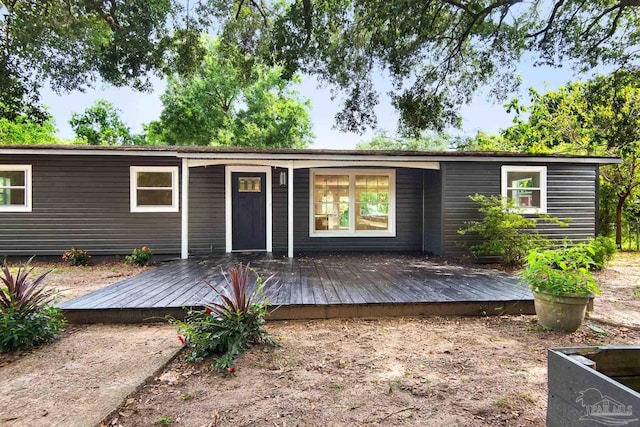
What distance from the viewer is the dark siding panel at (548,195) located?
7.73m

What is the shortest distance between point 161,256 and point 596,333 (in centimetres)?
814

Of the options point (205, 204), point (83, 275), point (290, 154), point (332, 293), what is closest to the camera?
point (332, 293)

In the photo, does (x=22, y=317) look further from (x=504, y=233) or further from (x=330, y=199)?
(x=504, y=233)

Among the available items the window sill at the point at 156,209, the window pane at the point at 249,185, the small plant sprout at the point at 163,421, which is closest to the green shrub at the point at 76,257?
the window sill at the point at 156,209

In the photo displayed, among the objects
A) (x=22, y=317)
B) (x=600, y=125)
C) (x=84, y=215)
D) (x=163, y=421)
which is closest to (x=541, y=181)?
(x=600, y=125)

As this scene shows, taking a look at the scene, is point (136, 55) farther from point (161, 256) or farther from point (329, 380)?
point (329, 380)

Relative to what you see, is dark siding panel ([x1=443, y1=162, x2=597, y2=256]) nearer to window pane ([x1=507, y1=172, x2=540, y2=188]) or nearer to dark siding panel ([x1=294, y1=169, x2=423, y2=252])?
window pane ([x1=507, y1=172, x2=540, y2=188])

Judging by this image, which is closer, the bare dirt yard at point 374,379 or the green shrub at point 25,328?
the bare dirt yard at point 374,379

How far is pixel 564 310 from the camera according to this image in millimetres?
3387

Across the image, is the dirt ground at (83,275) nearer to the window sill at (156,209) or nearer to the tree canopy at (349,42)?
the window sill at (156,209)

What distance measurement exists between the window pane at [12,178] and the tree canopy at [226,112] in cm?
1225

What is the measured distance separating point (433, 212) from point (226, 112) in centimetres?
1645

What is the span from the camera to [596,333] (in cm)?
346

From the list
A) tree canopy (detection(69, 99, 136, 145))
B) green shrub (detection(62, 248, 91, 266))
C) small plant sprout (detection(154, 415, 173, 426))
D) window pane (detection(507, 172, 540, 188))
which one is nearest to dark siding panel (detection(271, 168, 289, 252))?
green shrub (detection(62, 248, 91, 266))
